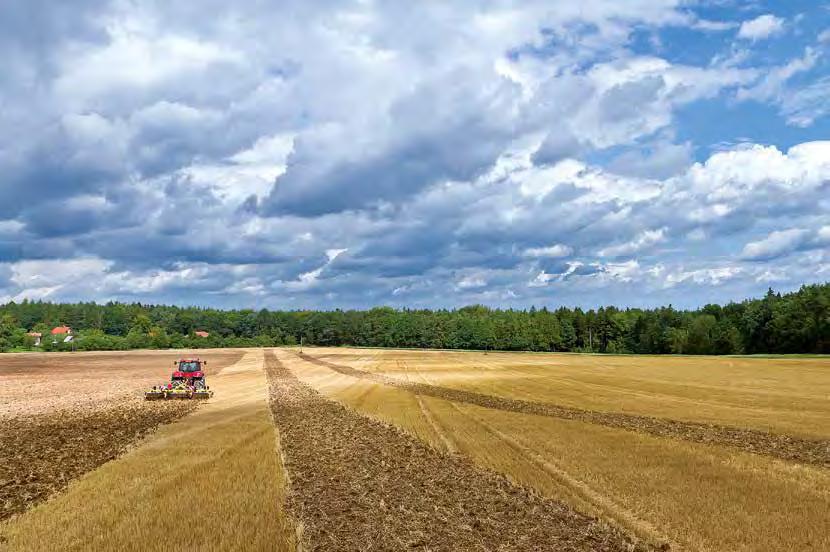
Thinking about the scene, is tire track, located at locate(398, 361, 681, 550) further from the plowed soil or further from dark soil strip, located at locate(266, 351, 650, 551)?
the plowed soil

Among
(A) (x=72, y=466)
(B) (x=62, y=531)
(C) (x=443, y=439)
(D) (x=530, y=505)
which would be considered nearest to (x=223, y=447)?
(A) (x=72, y=466)

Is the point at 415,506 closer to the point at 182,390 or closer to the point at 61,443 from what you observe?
the point at 61,443

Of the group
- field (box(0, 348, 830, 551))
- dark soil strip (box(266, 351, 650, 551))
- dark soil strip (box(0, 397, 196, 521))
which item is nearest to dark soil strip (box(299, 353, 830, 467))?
field (box(0, 348, 830, 551))

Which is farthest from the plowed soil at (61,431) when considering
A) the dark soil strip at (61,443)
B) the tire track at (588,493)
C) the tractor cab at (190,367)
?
the tire track at (588,493)

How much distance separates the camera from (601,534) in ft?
42.9

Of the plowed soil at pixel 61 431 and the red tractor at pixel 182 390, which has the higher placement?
the red tractor at pixel 182 390

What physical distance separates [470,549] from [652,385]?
49548 mm

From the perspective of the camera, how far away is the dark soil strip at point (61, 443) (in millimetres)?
17875

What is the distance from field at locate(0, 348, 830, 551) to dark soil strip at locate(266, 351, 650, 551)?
0.06 metres

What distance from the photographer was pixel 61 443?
25734 mm

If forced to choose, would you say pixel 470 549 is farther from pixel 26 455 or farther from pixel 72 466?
pixel 26 455

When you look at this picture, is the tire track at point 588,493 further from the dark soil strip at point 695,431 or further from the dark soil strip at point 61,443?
the dark soil strip at point 61,443

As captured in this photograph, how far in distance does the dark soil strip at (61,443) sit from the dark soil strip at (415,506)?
257 inches

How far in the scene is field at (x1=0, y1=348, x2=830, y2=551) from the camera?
43.6 ft
